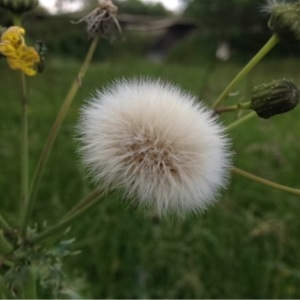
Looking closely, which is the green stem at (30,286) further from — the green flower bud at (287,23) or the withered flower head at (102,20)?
the green flower bud at (287,23)

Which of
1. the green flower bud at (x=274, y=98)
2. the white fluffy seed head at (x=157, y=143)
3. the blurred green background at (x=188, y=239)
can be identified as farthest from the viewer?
the blurred green background at (x=188, y=239)

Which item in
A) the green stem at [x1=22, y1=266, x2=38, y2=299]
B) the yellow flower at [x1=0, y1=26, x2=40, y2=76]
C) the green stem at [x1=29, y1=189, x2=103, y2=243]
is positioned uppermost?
the yellow flower at [x1=0, y1=26, x2=40, y2=76]

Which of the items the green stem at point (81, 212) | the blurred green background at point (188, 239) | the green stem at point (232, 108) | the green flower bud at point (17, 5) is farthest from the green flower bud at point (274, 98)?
the blurred green background at point (188, 239)

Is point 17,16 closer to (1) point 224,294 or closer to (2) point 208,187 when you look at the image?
(2) point 208,187

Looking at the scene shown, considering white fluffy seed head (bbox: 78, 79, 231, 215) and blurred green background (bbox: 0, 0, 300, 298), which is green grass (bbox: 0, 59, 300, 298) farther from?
white fluffy seed head (bbox: 78, 79, 231, 215)

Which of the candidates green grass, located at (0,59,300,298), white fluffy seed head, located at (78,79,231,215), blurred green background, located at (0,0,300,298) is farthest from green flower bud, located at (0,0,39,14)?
green grass, located at (0,59,300,298)

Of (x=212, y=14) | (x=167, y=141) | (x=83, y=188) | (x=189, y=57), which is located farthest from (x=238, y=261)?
(x=189, y=57)

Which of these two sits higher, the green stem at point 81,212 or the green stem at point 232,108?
the green stem at point 232,108
